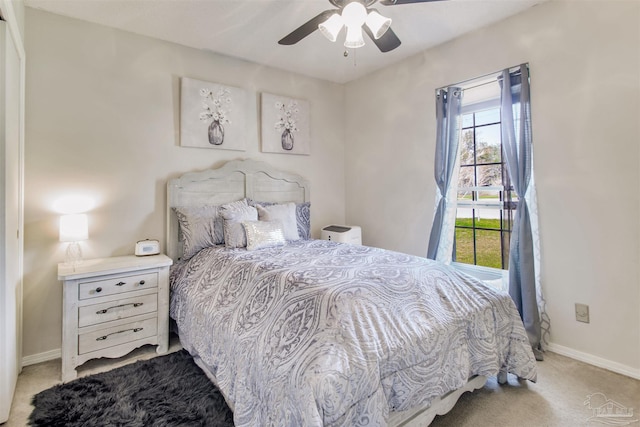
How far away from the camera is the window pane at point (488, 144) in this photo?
292 cm

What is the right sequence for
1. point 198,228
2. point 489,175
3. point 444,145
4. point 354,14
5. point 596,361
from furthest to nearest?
point 444,145 → point 489,175 → point 198,228 → point 596,361 → point 354,14

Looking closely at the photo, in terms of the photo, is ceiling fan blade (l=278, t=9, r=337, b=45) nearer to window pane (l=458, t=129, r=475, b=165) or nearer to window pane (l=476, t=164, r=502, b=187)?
window pane (l=458, t=129, r=475, b=165)

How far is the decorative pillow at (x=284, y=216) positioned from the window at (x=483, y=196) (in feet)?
5.43

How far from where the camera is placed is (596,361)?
225 centimetres

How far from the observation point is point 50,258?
2479mm

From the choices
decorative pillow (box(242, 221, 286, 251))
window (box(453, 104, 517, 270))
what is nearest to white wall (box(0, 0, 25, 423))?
decorative pillow (box(242, 221, 286, 251))

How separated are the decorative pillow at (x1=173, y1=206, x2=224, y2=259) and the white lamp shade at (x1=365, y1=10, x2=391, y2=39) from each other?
194 centimetres

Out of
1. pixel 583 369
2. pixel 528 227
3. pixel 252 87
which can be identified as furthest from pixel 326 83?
pixel 583 369

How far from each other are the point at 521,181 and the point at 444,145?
0.80 meters

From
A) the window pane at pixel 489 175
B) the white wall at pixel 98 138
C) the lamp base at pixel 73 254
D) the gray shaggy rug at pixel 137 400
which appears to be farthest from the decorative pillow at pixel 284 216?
the window pane at pixel 489 175

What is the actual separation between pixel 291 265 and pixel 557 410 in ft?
5.57

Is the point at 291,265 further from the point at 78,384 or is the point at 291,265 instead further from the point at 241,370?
the point at 78,384

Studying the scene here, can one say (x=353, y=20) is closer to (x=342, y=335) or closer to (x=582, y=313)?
(x=342, y=335)

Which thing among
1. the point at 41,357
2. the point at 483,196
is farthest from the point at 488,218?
the point at 41,357
